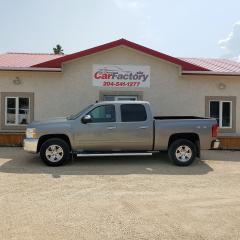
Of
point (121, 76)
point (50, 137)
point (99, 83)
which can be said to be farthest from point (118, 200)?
point (121, 76)

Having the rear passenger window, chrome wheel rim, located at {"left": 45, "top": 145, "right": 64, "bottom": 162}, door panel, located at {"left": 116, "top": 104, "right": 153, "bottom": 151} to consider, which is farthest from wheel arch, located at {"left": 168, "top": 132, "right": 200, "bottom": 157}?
chrome wheel rim, located at {"left": 45, "top": 145, "right": 64, "bottom": 162}

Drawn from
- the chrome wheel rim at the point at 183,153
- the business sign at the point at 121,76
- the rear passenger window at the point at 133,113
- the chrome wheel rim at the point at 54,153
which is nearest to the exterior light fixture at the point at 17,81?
the business sign at the point at 121,76

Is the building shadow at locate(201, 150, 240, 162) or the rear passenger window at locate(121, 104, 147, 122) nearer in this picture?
the rear passenger window at locate(121, 104, 147, 122)

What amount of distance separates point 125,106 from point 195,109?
5716mm

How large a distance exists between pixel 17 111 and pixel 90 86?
3385 millimetres

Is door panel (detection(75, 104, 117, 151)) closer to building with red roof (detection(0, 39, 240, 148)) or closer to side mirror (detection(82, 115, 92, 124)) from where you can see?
side mirror (detection(82, 115, 92, 124))

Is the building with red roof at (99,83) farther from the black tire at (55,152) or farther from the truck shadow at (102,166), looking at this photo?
the black tire at (55,152)

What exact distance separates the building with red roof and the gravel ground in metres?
4.39

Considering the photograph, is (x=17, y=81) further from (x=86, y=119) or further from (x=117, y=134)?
(x=117, y=134)

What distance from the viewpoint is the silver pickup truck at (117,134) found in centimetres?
1067

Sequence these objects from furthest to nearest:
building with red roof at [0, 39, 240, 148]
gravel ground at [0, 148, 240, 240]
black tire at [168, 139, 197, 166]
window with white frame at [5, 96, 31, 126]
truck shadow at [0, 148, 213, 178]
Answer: window with white frame at [5, 96, 31, 126] → building with red roof at [0, 39, 240, 148] → black tire at [168, 139, 197, 166] → truck shadow at [0, 148, 213, 178] → gravel ground at [0, 148, 240, 240]

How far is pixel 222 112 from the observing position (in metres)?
16.3

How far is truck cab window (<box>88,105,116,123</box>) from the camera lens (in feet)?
35.8

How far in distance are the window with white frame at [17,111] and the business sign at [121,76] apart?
3207 millimetres
